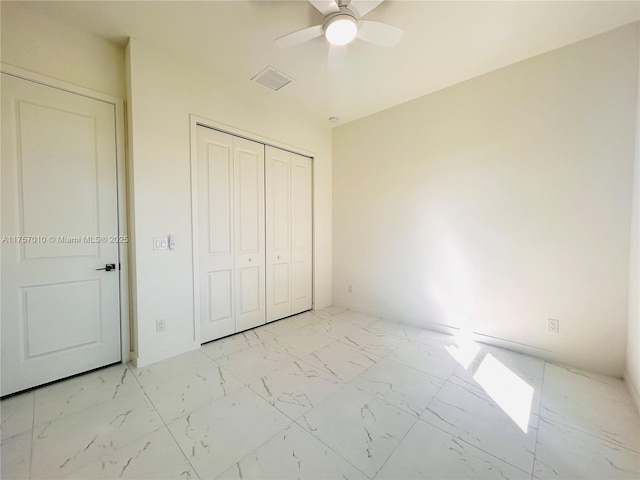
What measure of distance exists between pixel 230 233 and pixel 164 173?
2.87ft

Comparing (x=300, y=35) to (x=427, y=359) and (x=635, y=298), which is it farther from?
(x=635, y=298)

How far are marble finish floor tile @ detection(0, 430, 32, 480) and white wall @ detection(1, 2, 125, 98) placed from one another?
8.14ft

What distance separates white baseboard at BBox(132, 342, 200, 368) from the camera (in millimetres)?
2225

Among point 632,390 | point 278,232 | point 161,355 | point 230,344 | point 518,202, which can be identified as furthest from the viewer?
point 278,232

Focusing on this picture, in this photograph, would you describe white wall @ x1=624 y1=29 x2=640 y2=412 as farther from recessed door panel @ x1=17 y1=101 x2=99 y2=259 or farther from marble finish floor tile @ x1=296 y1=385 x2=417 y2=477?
recessed door panel @ x1=17 y1=101 x2=99 y2=259

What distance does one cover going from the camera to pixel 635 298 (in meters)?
1.88

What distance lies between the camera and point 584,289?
219 cm

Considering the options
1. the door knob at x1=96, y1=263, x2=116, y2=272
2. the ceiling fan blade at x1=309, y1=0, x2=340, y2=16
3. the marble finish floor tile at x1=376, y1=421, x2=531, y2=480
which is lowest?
the marble finish floor tile at x1=376, y1=421, x2=531, y2=480

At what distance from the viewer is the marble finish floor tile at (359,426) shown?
4.50ft

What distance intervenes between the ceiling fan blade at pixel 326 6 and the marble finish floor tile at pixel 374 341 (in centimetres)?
284

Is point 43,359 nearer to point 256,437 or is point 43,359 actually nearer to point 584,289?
point 256,437

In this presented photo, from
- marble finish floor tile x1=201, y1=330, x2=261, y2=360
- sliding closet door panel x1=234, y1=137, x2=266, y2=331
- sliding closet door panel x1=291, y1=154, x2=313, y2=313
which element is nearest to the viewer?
marble finish floor tile x1=201, y1=330, x2=261, y2=360

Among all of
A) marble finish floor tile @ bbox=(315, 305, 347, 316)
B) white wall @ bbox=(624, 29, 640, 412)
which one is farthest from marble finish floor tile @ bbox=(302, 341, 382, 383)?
white wall @ bbox=(624, 29, 640, 412)

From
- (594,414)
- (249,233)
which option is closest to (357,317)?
(249,233)
